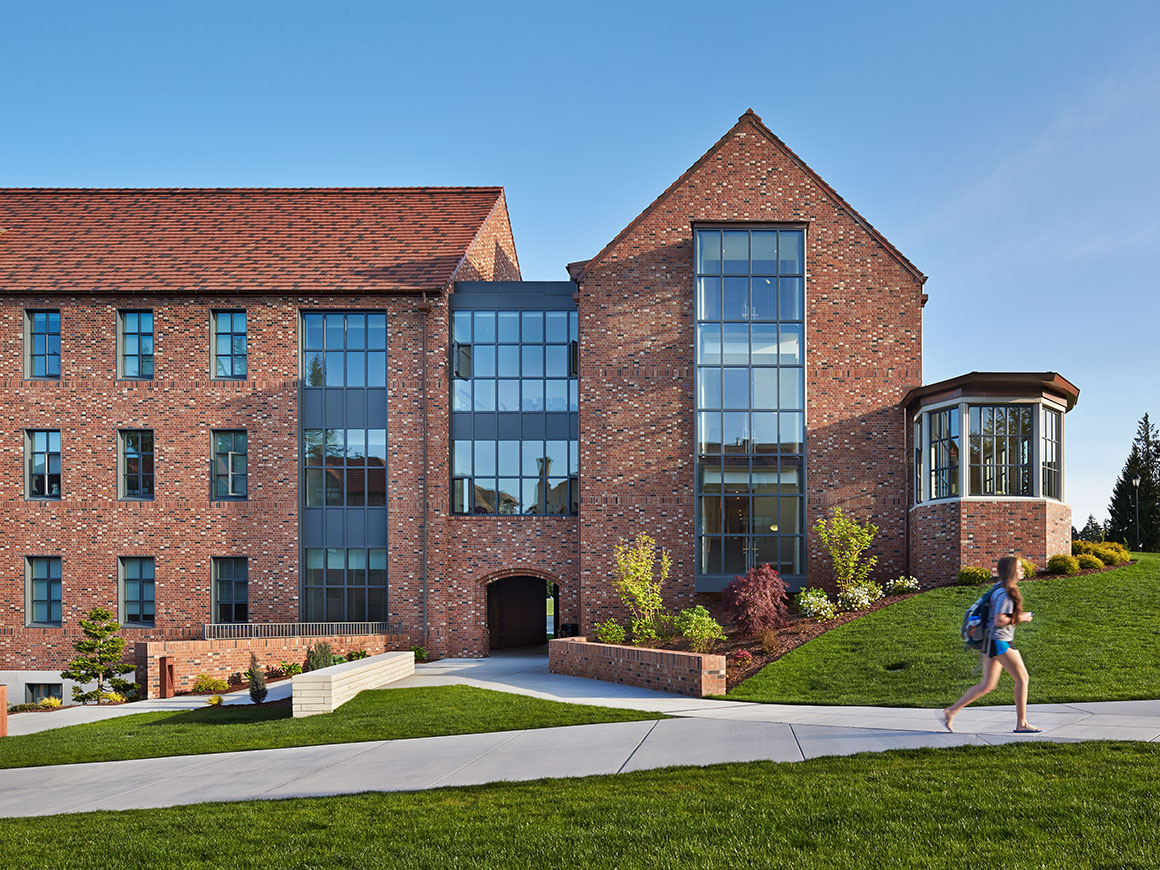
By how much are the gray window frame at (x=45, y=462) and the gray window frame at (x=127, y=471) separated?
1587 mm

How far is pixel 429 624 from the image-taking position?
24.0 metres

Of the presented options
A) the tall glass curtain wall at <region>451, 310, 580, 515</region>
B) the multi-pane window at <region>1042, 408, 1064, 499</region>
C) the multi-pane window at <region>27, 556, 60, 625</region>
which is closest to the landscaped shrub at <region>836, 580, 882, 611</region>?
the multi-pane window at <region>1042, 408, 1064, 499</region>

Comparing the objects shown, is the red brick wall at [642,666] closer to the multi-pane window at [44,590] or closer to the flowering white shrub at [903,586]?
the flowering white shrub at [903,586]

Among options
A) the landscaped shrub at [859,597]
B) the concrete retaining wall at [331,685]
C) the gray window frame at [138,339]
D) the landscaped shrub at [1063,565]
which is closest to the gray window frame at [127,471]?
the gray window frame at [138,339]

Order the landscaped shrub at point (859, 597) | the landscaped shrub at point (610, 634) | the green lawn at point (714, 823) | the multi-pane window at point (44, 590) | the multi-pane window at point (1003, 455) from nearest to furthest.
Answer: the green lawn at point (714, 823) < the landscaped shrub at point (610, 634) < the landscaped shrub at point (859, 597) < the multi-pane window at point (1003, 455) < the multi-pane window at point (44, 590)

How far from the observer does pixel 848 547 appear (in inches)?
885

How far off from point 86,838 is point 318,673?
844 centimetres

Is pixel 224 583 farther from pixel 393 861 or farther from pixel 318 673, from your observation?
pixel 393 861

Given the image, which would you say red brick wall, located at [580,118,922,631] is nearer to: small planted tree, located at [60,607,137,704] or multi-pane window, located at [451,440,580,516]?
multi-pane window, located at [451,440,580,516]

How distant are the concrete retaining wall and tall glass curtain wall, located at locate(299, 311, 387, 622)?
21.0ft

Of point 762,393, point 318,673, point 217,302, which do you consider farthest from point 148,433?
point 762,393

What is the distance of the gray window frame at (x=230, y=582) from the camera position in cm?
2428

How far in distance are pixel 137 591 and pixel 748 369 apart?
17.5 meters

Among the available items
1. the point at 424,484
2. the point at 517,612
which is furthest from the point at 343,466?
the point at 517,612
